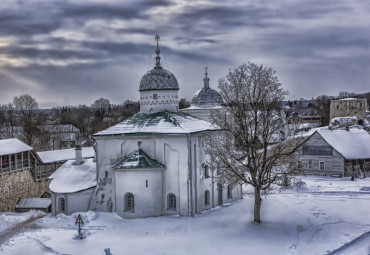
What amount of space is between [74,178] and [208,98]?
13427mm

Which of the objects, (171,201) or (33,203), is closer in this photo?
(171,201)

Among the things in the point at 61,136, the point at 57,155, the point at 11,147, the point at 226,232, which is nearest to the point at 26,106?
the point at 61,136

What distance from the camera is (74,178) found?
25.5 m

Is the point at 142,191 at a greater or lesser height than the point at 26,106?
lesser

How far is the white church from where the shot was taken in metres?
22.6

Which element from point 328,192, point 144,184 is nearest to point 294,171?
point 144,184

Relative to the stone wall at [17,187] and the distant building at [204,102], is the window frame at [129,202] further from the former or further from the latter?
the distant building at [204,102]

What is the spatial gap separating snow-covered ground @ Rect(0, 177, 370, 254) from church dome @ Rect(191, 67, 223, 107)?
415 inches

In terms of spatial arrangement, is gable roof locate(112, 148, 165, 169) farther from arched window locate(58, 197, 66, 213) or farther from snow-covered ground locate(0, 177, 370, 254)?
arched window locate(58, 197, 66, 213)

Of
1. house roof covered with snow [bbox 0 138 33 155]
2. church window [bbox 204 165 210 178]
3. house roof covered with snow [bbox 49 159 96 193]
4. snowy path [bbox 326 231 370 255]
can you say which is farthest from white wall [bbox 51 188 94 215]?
snowy path [bbox 326 231 370 255]

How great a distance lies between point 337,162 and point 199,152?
59.8 feet

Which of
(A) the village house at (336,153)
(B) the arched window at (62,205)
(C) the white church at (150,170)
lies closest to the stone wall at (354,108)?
(A) the village house at (336,153)

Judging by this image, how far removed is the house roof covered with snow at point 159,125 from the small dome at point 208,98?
736 cm

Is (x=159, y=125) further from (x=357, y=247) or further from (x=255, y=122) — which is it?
(x=357, y=247)
